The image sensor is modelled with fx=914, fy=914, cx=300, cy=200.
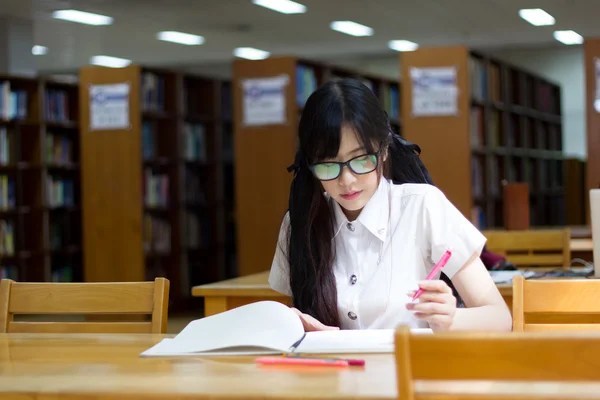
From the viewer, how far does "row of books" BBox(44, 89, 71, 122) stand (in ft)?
26.5

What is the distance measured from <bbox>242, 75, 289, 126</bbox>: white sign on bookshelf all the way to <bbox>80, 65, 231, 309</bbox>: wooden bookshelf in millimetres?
904

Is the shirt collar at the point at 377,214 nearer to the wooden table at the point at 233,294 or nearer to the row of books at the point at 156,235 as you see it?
the wooden table at the point at 233,294

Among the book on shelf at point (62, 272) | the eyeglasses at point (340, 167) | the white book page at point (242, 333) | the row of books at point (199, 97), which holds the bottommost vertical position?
the book on shelf at point (62, 272)

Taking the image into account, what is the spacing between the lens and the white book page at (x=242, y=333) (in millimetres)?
1592

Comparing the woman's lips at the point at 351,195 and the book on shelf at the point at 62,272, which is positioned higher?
the woman's lips at the point at 351,195

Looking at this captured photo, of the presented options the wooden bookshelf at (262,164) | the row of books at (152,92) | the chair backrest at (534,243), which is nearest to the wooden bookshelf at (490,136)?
the wooden bookshelf at (262,164)

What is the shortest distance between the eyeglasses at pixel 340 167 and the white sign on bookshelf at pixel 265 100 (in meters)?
5.35

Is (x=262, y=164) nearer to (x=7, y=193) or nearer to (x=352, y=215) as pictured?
(x=7, y=193)

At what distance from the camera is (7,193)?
7754 millimetres

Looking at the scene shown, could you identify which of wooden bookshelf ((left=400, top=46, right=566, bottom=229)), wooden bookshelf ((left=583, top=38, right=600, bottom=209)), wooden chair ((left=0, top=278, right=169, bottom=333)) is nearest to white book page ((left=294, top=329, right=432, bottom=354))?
wooden chair ((left=0, top=278, right=169, bottom=333))

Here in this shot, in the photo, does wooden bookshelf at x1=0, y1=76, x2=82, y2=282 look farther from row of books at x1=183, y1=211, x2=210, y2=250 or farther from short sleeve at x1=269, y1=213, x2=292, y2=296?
short sleeve at x1=269, y1=213, x2=292, y2=296

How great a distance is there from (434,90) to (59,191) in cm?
357

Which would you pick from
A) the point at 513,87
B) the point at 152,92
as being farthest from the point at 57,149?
the point at 513,87

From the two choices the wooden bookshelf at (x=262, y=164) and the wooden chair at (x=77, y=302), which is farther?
the wooden bookshelf at (x=262, y=164)
